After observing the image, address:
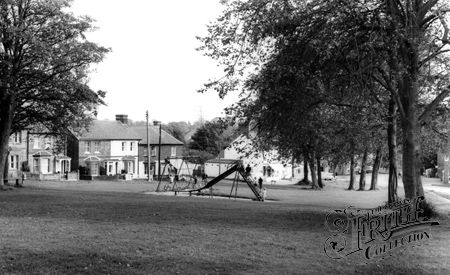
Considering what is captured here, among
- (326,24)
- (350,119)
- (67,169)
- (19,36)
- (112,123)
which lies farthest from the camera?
(112,123)

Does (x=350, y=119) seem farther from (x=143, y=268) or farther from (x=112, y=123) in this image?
(x=112, y=123)

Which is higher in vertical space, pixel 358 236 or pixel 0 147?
pixel 0 147

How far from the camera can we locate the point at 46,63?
111 feet

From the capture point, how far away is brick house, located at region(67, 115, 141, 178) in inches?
2862

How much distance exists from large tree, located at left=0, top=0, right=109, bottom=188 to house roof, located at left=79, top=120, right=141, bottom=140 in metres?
38.6

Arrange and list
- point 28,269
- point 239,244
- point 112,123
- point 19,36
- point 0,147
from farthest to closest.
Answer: point 112,123, point 0,147, point 19,36, point 239,244, point 28,269

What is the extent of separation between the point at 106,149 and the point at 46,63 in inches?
1674

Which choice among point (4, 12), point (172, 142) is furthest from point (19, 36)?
point (172, 142)

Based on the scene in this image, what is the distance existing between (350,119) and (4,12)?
22612mm

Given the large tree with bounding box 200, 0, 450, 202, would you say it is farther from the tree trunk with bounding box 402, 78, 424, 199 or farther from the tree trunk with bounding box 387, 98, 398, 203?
the tree trunk with bounding box 387, 98, 398, 203

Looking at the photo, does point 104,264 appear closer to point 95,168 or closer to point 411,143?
point 411,143

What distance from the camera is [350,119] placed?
80.5 ft

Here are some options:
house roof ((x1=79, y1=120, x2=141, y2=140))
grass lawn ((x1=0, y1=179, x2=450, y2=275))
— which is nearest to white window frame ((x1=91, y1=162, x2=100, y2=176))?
house roof ((x1=79, y1=120, x2=141, y2=140))

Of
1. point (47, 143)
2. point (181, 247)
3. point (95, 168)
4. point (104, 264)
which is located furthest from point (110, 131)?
point (104, 264)
